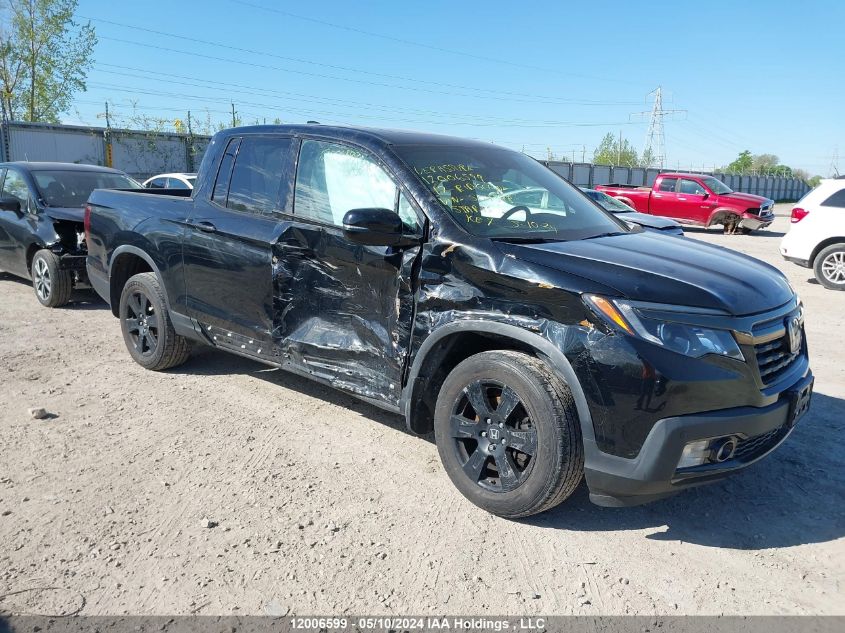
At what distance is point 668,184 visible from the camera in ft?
70.9

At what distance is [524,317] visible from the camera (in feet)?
10.1

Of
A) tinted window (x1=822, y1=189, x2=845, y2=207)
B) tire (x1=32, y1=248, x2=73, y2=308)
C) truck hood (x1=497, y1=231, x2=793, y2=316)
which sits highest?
tinted window (x1=822, y1=189, x2=845, y2=207)

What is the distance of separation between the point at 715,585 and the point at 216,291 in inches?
136

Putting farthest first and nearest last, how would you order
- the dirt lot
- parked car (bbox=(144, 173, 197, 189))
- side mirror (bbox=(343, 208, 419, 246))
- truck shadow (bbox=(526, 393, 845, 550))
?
parked car (bbox=(144, 173, 197, 189)) < side mirror (bbox=(343, 208, 419, 246)) < truck shadow (bbox=(526, 393, 845, 550)) < the dirt lot

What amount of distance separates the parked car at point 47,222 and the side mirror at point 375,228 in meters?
5.43

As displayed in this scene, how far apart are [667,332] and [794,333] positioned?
1.02 meters


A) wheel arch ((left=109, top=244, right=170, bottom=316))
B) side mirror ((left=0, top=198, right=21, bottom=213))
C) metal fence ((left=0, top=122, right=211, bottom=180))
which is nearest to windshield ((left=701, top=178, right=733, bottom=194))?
metal fence ((left=0, top=122, right=211, bottom=180))

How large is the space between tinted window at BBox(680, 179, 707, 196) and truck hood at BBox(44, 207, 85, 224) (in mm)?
18412

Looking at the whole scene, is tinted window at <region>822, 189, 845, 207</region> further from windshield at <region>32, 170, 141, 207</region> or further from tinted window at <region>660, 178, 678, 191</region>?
tinted window at <region>660, 178, 678, 191</region>

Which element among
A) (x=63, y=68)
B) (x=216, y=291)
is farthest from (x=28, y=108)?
(x=216, y=291)

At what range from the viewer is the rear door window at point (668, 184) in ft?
70.6

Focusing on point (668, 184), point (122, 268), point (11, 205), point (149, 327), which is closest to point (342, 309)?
point (149, 327)

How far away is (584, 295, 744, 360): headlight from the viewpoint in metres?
2.79

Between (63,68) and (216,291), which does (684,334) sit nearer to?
(216,291)
